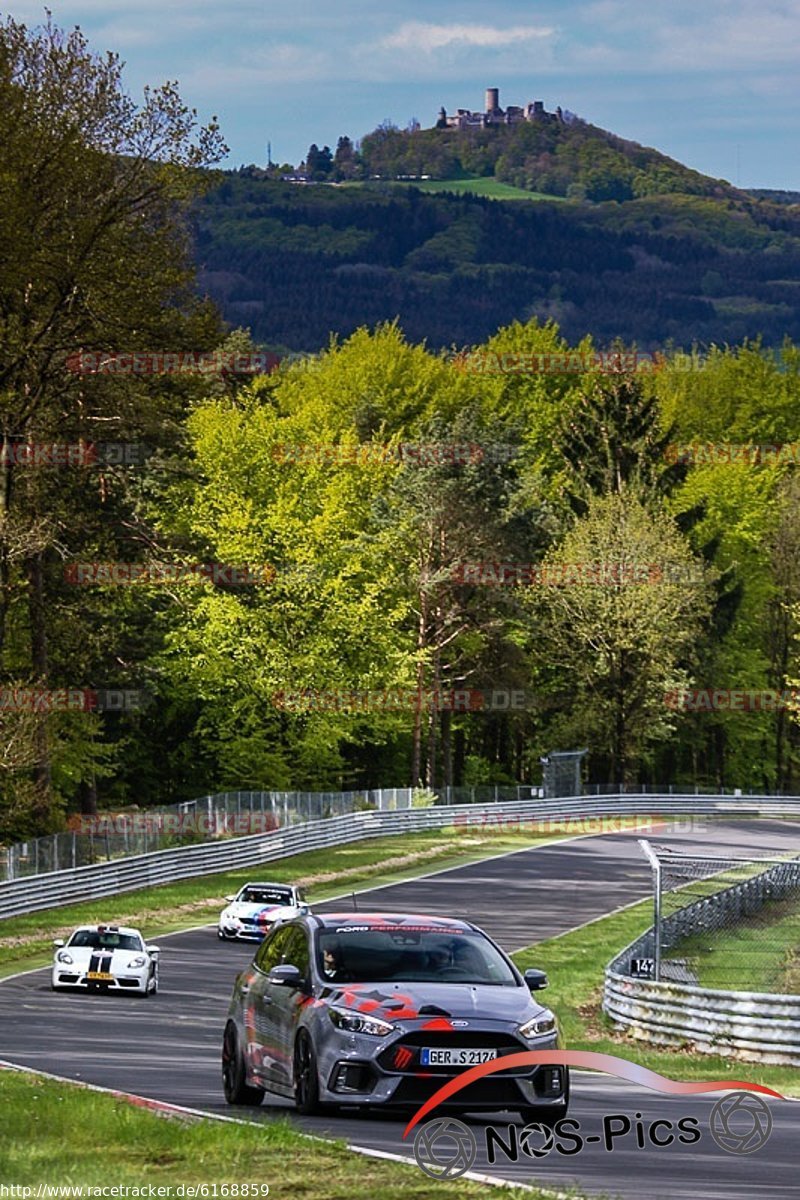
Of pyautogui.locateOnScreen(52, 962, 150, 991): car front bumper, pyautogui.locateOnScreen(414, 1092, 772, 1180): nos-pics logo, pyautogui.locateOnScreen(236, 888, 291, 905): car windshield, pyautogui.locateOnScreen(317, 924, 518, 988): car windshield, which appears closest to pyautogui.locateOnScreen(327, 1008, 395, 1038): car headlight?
pyautogui.locateOnScreen(317, 924, 518, 988): car windshield

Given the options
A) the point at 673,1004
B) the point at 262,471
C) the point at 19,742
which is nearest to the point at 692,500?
the point at 262,471

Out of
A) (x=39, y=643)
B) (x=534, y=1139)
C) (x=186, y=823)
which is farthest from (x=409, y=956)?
(x=186, y=823)

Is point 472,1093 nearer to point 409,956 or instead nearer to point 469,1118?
point 469,1118

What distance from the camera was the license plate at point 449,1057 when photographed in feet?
46.8

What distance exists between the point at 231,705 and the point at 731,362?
2058 inches

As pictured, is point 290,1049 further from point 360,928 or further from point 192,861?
point 192,861

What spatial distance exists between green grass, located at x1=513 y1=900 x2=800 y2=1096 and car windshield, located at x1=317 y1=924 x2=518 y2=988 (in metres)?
5.88

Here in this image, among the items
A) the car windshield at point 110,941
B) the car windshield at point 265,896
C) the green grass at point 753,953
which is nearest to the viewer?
the green grass at point 753,953

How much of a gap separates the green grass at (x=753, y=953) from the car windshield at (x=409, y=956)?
1134 centimetres

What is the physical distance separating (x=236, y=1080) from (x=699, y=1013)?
10.6 m

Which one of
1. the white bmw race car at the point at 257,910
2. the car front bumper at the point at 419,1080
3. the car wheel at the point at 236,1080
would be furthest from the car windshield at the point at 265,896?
the car front bumper at the point at 419,1080

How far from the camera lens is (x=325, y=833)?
6594 centimetres

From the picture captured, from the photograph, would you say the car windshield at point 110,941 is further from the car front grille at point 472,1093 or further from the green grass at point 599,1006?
the car front grille at point 472,1093

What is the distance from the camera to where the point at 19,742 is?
46.2 meters
